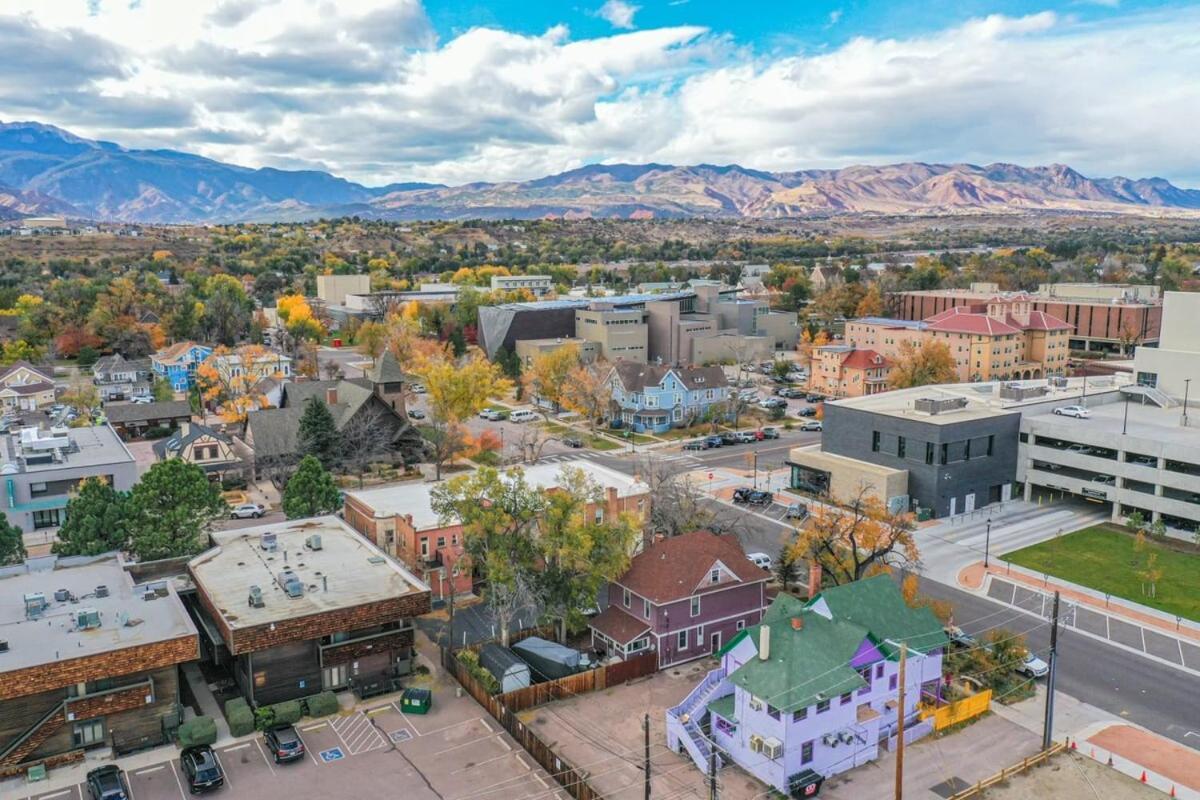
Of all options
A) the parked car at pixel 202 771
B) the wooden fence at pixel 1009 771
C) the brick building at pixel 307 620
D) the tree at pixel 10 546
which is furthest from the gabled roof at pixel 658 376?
the parked car at pixel 202 771

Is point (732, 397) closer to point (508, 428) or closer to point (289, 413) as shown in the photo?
point (508, 428)

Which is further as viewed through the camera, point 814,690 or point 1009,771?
point 1009,771

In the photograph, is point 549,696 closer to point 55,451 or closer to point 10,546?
point 10,546

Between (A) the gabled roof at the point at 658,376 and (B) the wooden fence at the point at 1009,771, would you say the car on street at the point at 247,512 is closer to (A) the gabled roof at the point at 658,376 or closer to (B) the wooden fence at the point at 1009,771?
(A) the gabled roof at the point at 658,376

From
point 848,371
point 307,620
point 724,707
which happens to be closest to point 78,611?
point 307,620

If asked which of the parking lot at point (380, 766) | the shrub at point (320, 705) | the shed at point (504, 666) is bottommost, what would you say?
the parking lot at point (380, 766)

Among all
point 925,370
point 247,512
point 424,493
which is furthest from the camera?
point 925,370
